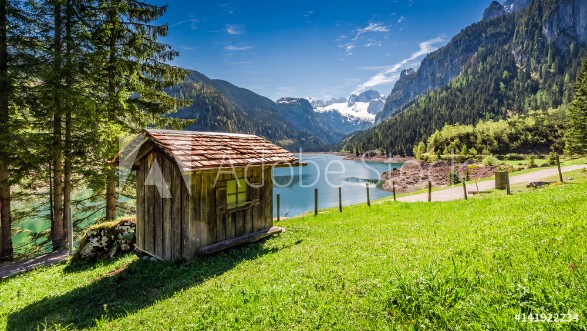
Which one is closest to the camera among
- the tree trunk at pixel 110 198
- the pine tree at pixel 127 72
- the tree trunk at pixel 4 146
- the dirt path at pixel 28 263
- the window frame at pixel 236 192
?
the window frame at pixel 236 192

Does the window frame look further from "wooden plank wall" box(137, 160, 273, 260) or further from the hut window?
"wooden plank wall" box(137, 160, 273, 260)

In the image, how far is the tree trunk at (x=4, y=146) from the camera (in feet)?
42.8

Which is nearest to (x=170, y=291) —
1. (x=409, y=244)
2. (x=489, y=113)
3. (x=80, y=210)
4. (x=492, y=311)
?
(x=409, y=244)

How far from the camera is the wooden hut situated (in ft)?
32.4

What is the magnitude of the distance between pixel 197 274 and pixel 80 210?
43.3 ft

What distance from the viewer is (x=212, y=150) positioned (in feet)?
35.2

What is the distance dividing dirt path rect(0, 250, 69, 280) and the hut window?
932 centimetres

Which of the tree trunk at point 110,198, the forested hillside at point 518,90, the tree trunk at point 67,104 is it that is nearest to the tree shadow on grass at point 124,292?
the tree trunk at point 67,104

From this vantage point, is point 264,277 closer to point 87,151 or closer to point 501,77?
point 87,151

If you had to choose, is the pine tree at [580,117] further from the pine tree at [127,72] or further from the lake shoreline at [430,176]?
the pine tree at [127,72]

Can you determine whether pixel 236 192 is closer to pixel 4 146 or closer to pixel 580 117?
pixel 4 146

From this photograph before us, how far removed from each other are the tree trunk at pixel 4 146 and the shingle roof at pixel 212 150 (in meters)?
8.27

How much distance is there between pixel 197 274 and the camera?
8.34m

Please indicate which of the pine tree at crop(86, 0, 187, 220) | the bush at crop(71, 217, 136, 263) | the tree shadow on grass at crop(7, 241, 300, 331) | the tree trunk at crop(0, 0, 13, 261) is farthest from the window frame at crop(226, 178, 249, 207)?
the tree trunk at crop(0, 0, 13, 261)
